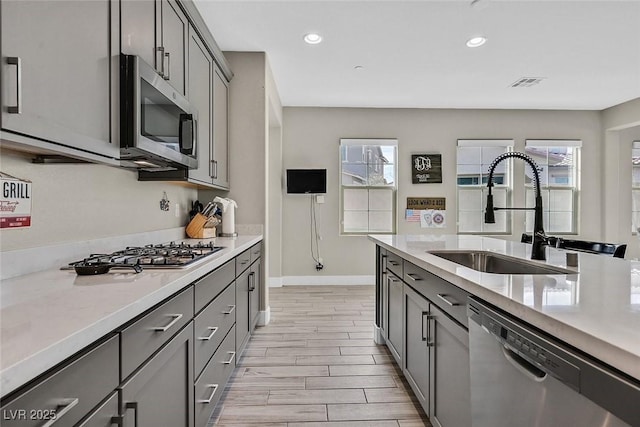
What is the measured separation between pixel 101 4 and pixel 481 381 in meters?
1.92

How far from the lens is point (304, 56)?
3.75 metres

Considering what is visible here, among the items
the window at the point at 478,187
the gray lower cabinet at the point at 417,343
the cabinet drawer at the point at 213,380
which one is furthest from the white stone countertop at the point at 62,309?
the window at the point at 478,187

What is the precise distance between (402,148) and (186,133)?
13.6 ft

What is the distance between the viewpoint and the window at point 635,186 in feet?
18.9

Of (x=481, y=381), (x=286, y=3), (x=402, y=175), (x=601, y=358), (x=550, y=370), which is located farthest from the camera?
(x=402, y=175)

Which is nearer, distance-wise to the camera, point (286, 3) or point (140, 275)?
point (140, 275)

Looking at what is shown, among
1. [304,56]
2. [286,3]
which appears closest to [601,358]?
[286,3]

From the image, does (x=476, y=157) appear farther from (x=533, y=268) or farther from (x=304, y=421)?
(x=304, y=421)

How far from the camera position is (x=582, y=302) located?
89cm

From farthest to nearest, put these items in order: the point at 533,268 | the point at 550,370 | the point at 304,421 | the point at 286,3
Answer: the point at 286,3 → the point at 304,421 → the point at 533,268 → the point at 550,370

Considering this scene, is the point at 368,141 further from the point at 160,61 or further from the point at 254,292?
the point at 160,61

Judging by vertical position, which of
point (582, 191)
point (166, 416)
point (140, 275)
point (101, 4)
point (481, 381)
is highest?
point (101, 4)

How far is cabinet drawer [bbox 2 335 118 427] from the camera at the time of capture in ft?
1.99

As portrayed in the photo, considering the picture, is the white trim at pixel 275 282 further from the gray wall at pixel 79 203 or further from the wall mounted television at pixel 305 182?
the gray wall at pixel 79 203
